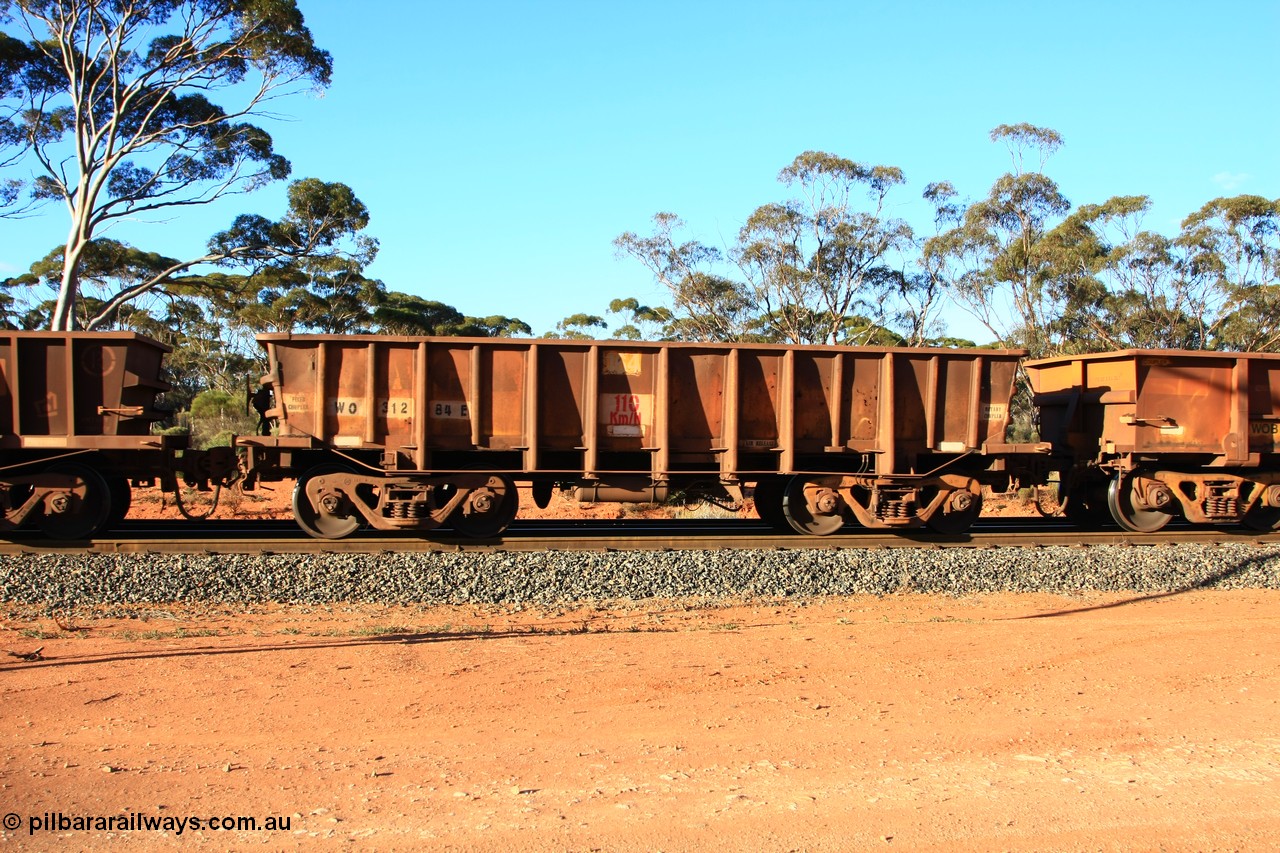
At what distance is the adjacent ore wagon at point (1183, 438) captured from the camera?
12.1 meters

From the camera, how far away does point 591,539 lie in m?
10.9

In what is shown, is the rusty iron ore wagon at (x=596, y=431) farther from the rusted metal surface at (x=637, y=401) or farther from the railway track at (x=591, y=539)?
the railway track at (x=591, y=539)

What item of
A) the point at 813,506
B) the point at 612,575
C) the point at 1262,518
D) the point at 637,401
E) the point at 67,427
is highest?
the point at 637,401

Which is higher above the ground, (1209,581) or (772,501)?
(772,501)

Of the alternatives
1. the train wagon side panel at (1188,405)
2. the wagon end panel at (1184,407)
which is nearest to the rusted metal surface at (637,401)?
the train wagon side panel at (1188,405)

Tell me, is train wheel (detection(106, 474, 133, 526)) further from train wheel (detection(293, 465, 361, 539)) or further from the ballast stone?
train wheel (detection(293, 465, 361, 539))

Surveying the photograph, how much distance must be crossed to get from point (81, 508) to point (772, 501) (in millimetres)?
8329

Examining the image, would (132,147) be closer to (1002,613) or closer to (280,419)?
(280,419)

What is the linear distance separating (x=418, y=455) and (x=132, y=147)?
69.5ft

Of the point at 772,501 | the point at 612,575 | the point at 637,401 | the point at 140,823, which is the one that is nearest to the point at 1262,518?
the point at 772,501

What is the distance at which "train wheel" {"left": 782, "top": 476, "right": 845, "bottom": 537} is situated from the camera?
11.4 m

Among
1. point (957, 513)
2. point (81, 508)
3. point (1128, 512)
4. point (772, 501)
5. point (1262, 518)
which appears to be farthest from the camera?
point (1262, 518)

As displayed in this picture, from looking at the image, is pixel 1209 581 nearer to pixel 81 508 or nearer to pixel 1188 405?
pixel 1188 405

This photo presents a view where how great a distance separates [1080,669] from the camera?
7000mm
